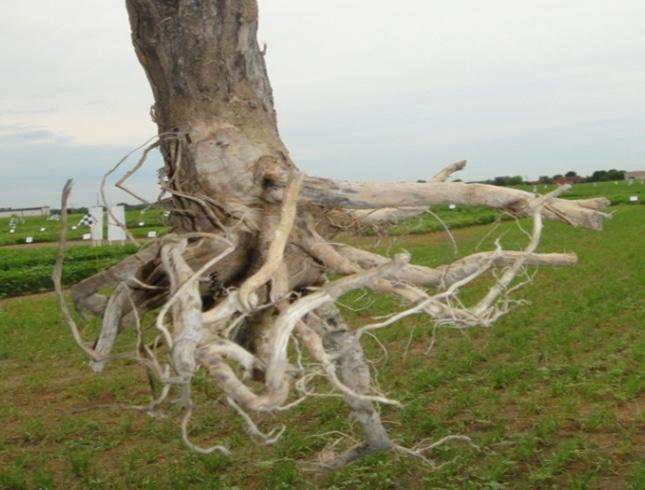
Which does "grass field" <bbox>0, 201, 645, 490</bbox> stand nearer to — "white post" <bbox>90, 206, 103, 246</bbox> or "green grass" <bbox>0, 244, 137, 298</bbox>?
"green grass" <bbox>0, 244, 137, 298</bbox>

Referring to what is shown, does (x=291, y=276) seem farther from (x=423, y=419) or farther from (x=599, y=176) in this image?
(x=599, y=176)

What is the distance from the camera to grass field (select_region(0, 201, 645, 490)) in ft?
15.9

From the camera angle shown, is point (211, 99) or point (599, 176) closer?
point (211, 99)

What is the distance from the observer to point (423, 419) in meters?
5.75

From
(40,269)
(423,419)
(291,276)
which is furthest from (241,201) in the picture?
(40,269)

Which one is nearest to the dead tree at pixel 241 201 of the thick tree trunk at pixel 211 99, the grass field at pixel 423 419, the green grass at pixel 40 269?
the thick tree trunk at pixel 211 99

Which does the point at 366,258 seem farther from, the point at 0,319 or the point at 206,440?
the point at 0,319

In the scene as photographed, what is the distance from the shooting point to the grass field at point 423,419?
4840mm

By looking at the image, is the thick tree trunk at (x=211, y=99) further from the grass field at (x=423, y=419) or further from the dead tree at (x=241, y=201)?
the grass field at (x=423, y=419)

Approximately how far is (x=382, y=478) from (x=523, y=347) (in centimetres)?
339

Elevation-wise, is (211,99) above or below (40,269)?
above

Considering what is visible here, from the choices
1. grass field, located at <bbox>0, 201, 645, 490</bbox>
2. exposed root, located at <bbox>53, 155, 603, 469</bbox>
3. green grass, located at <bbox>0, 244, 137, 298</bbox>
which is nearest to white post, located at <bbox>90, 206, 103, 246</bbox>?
green grass, located at <bbox>0, 244, 137, 298</bbox>

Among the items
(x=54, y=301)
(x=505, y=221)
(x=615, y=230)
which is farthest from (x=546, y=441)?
(x=505, y=221)

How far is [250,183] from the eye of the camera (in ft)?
11.0
